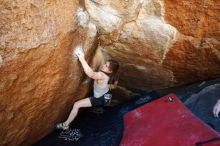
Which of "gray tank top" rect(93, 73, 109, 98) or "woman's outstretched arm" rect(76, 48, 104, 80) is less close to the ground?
"woman's outstretched arm" rect(76, 48, 104, 80)

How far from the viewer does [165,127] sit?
3.29 metres

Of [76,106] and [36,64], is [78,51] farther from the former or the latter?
[76,106]

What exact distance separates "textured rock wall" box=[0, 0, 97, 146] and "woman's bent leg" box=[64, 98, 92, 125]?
0.33ft

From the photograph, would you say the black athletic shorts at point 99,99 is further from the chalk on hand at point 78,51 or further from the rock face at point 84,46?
the chalk on hand at point 78,51

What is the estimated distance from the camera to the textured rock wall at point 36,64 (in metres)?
2.65

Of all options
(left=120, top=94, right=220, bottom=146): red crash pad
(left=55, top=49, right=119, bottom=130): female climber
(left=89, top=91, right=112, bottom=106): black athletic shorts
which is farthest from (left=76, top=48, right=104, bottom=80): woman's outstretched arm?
(left=120, top=94, right=220, bottom=146): red crash pad

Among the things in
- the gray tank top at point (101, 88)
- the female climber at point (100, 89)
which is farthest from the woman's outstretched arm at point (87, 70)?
the gray tank top at point (101, 88)

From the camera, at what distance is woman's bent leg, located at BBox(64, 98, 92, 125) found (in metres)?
3.70

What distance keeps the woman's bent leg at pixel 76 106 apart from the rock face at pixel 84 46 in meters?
0.07

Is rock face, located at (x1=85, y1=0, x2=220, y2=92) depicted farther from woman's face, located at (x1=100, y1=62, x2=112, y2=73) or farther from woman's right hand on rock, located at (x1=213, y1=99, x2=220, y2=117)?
woman's right hand on rock, located at (x1=213, y1=99, x2=220, y2=117)

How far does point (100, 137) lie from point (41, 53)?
1.14 m

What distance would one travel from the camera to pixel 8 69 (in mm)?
2703

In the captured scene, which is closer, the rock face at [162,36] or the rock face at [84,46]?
the rock face at [84,46]

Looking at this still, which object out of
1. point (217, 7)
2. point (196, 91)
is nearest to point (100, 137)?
point (196, 91)
